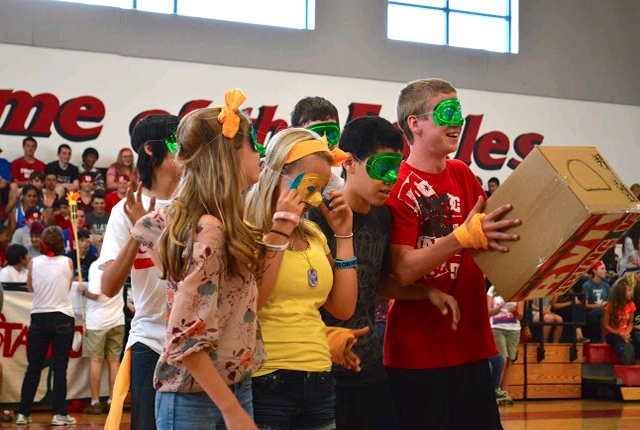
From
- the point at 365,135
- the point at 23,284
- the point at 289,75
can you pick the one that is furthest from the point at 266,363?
the point at 289,75

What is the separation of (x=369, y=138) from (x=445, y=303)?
740 millimetres

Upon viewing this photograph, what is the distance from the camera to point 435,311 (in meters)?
3.83

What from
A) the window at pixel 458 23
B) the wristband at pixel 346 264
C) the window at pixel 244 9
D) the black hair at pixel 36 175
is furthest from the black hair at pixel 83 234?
the window at pixel 458 23

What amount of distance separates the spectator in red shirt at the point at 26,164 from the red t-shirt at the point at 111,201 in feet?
3.98

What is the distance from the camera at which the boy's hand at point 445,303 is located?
359 cm

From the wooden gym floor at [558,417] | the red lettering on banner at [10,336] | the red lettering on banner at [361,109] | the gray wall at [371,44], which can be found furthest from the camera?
the red lettering on banner at [361,109]

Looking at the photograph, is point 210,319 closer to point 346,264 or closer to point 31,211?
point 346,264

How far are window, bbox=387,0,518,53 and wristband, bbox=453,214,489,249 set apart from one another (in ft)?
47.6

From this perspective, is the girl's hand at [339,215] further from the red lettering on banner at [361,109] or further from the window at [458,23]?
the window at [458,23]

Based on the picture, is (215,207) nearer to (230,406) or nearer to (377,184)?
(230,406)

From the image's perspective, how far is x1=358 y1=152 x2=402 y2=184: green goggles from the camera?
3658 mm

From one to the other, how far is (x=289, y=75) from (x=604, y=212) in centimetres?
1326

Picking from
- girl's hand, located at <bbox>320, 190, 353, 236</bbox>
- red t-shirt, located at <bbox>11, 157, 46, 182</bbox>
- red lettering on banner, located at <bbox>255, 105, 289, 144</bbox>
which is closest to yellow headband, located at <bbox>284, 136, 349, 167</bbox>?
girl's hand, located at <bbox>320, 190, 353, 236</bbox>

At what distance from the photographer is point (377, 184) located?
12.0 ft
